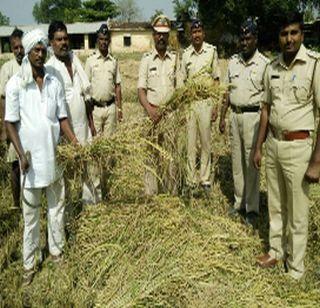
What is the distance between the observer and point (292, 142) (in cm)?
361

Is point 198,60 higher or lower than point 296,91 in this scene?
higher

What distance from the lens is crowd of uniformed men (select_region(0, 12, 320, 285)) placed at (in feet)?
11.7

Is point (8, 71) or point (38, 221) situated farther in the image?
point (8, 71)

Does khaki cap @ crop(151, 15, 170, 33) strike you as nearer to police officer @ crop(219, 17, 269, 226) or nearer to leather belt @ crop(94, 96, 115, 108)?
police officer @ crop(219, 17, 269, 226)

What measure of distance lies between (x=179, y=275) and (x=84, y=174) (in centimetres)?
127

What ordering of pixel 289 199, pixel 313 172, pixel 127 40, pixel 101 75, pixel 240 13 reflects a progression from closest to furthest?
1. pixel 313 172
2. pixel 289 199
3. pixel 101 75
4. pixel 240 13
5. pixel 127 40

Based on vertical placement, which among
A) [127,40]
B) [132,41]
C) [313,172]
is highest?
[127,40]

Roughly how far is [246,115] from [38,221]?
2.41 metres

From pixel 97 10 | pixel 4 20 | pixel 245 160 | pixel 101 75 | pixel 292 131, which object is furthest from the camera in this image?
pixel 4 20

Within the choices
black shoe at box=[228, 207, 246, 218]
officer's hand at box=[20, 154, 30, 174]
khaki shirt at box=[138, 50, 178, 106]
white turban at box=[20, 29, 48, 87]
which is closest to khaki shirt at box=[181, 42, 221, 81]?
khaki shirt at box=[138, 50, 178, 106]

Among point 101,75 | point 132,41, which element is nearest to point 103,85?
point 101,75

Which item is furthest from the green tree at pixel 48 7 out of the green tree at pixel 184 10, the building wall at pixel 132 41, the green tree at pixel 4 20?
the green tree at pixel 184 10

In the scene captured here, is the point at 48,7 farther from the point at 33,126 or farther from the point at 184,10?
the point at 33,126

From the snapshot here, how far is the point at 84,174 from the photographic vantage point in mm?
4027
